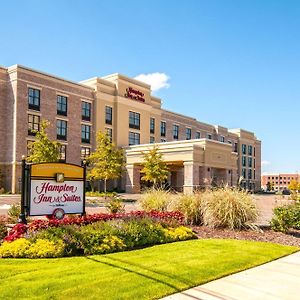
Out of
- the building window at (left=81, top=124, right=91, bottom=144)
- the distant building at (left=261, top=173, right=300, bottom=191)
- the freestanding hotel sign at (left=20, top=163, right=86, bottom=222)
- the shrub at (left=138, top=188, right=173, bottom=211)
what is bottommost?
the distant building at (left=261, top=173, right=300, bottom=191)

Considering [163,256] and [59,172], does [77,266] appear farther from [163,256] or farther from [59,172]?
[59,172]

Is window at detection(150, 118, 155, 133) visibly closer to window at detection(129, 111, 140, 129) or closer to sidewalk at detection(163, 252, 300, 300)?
window at detection(129, 111, 140, 129)

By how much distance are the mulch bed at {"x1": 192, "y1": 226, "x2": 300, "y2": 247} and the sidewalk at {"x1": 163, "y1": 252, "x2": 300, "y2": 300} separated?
3766mm

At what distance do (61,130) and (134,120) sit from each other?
12782 millimetres

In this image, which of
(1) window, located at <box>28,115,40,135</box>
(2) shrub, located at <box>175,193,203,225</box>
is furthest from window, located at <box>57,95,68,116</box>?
(2) shrub, located at <box>175,193,203,225</box>

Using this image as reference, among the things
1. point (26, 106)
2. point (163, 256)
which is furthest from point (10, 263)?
point (26, 106)

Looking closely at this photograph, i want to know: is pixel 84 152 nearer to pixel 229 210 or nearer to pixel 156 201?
pixel 156 201

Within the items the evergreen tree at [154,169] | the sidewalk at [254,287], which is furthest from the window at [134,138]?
the sidewalk at [254,287]

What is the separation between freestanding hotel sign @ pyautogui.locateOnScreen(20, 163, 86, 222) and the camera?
36.7 ft

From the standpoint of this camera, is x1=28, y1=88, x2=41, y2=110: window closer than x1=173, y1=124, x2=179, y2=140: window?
Yes

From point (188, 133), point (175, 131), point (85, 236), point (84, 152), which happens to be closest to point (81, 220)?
point (85, 236)

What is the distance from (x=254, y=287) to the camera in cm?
674

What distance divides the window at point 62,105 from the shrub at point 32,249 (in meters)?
37.7

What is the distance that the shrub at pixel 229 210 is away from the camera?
44.1 ft
